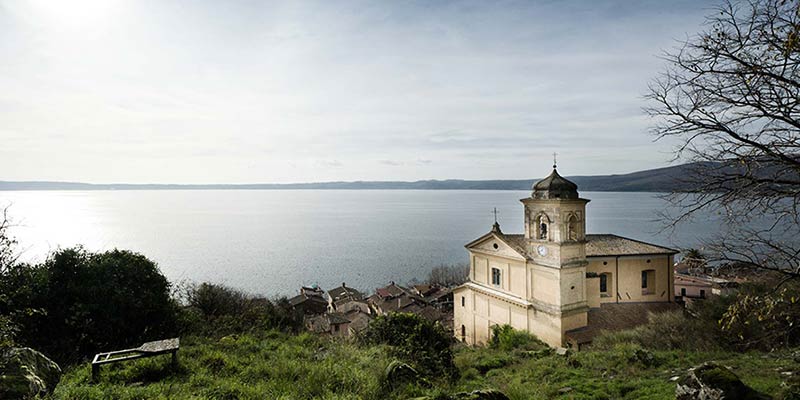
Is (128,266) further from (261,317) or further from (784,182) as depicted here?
(784,182)

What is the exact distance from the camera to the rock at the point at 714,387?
15.9 feet

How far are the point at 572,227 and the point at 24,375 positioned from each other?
18.4 m

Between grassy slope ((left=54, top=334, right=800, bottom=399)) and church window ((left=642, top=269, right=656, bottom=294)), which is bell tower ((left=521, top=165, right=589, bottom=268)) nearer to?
church window ((left=642, top=269, right=656, bottom=294))

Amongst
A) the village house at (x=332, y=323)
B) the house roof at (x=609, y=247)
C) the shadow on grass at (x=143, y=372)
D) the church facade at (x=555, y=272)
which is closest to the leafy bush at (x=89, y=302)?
the shadow on grass at (x=143, y=372)

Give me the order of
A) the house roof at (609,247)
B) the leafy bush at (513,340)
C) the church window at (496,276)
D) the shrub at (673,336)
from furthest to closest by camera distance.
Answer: the church window at (496,276), the house roof at (609,247), the leafy bush at (513,340), the shrub at (673,336)

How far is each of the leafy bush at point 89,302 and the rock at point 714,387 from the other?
10774mm

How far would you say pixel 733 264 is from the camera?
4.82 metres

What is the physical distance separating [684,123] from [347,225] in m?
111

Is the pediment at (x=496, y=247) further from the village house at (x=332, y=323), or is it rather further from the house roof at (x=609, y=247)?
the village house at (x=332, y=323)

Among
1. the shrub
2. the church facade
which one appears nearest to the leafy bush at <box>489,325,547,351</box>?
the church facade

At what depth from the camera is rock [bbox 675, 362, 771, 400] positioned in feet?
15.9

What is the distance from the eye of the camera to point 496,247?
2061 centimetres

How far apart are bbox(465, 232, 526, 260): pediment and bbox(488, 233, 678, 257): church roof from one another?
147mm

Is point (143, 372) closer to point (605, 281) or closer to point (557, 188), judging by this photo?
point (557, 188)
